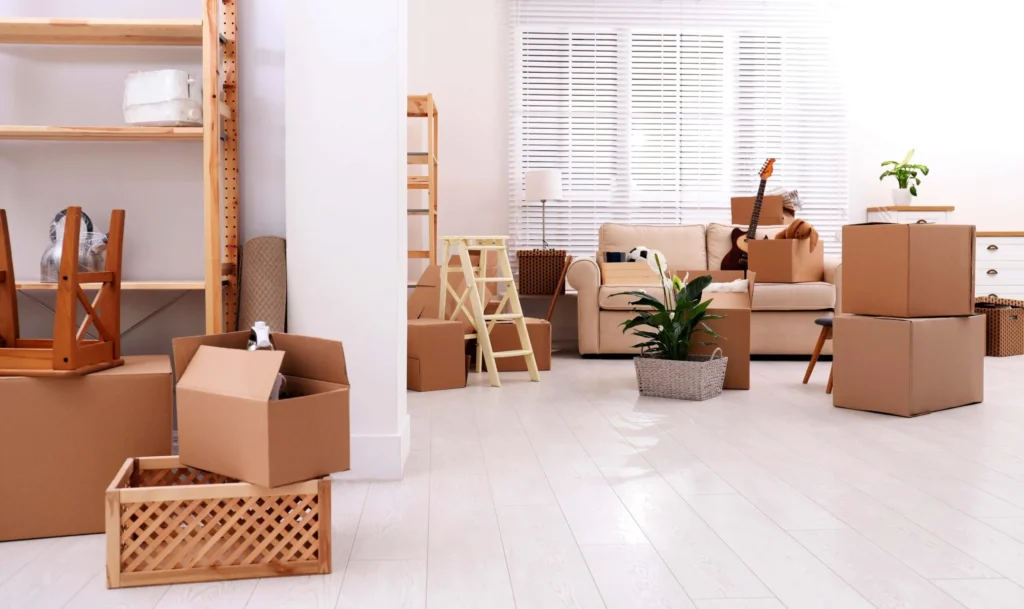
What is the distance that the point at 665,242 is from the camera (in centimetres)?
569

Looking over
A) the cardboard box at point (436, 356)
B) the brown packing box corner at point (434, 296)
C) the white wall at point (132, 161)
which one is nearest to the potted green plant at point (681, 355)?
the cardboard box at point (436, 356)

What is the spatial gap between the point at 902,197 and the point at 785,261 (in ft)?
5.54

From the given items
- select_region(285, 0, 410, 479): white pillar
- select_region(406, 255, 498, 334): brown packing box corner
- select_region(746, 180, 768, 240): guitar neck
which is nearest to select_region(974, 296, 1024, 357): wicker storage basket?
select_region(746, 180, 768, 240): guitar neck

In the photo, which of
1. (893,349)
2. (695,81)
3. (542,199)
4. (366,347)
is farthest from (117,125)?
(695,81)

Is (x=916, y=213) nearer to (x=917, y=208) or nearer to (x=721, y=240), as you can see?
(x=917, y=208)

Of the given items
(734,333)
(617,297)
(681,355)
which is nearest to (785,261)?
(617,297)

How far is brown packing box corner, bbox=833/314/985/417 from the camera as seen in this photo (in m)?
3.24

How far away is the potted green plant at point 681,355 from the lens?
12.1ft

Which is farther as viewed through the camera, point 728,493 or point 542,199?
point 542,199

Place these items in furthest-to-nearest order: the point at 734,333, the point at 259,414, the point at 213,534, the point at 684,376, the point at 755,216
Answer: the point at 755,216 < the point at 734,333 < the point at 684,376 < the point at 213,534 < the point at 259,414

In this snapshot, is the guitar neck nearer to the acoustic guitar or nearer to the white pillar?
the acoustic guitar

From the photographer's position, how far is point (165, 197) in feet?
8.22

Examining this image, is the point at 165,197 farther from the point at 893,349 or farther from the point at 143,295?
the point at 893,349

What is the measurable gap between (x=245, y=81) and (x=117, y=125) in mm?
394
